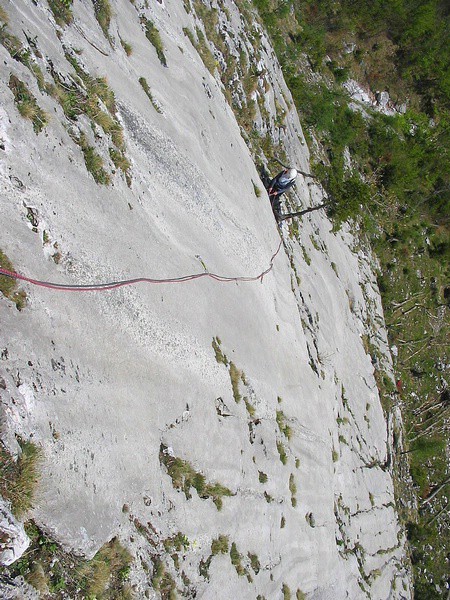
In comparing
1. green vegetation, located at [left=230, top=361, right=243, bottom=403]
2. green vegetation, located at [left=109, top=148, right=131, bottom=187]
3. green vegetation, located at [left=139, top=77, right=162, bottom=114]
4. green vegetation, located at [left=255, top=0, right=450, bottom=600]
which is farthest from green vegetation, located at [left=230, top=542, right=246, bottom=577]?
green vegetation, located at [left=255, top=0, right=450, bottom=600]

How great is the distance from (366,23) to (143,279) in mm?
36100

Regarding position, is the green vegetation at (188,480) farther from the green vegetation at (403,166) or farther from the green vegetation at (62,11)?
the green vegetation at (403,166)

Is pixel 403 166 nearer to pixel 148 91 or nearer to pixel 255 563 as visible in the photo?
pixel 148 91

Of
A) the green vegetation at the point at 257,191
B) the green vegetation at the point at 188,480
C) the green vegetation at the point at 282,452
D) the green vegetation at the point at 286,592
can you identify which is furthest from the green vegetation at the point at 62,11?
the green vegetation at the point at 286,592

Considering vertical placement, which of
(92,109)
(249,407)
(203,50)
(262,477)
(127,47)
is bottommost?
(262,477)

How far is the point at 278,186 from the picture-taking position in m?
21.3

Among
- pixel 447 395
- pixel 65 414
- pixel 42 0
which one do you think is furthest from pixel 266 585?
pixel 447 395

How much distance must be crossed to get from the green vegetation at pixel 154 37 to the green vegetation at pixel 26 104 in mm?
8086

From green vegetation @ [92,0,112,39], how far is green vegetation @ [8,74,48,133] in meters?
5.47

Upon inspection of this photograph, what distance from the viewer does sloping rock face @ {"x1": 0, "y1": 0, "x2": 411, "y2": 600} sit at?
29.9ft

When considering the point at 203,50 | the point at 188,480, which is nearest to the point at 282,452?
the point at 188,480

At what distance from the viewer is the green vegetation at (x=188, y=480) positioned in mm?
11102

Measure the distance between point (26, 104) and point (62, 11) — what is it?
4.37 m

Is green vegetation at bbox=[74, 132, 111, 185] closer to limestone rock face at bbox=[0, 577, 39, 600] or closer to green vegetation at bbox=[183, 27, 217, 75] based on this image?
limestone rock face at bbox=[0, 577, 39, 600]
